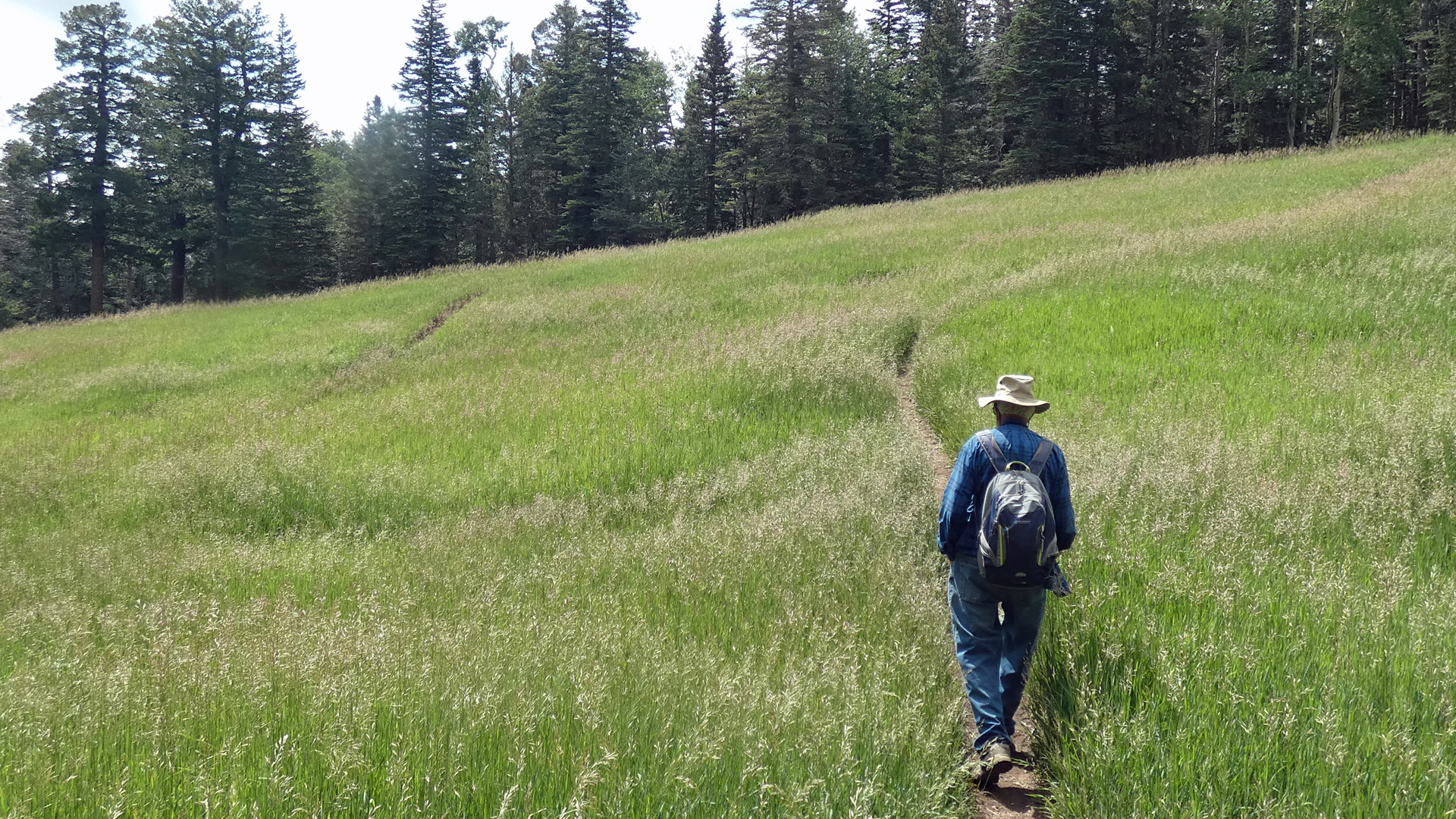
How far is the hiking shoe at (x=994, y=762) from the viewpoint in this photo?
3.62 meters

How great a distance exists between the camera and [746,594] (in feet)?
17.4

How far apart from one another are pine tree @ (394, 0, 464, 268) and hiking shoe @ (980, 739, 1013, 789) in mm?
55394

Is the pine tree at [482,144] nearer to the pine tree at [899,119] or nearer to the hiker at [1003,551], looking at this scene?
the pine tree at [899,119]

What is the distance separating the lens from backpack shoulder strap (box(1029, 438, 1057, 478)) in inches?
156

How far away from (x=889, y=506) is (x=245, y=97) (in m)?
56.0

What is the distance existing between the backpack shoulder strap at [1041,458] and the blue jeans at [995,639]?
562mm

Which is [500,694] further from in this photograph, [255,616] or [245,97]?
[245,97]

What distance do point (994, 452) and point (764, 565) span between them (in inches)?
91.0

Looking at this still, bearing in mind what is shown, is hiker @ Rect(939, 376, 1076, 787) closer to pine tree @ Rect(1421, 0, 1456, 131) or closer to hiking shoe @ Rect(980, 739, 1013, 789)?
hiking shoe @ Rect(980, 739, 1013, 789)

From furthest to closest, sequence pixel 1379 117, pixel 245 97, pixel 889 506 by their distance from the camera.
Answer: pixel 1379 117 < pixel 245 97 < pixel 889 506

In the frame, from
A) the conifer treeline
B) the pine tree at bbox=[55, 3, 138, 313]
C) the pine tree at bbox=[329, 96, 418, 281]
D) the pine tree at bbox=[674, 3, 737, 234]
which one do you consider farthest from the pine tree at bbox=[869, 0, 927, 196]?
the pine tree at bbox=[55, 3, 138, 313]

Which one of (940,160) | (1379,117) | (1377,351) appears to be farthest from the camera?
(940,160)

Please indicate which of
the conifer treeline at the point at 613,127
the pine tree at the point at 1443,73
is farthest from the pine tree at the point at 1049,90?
the pine tree at the point at 1443,73

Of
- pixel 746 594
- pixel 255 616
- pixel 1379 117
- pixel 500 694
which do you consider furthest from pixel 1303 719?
pixel 1379 117
